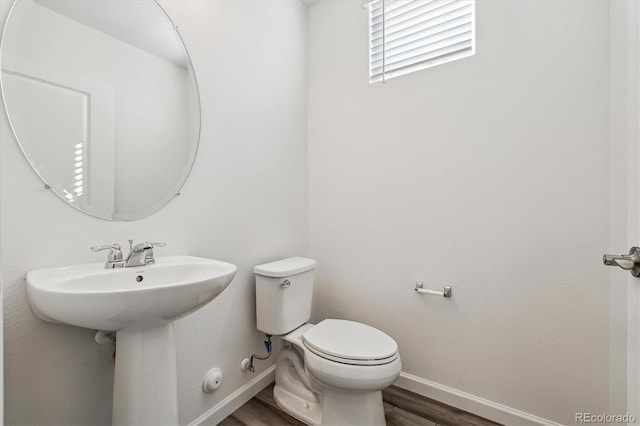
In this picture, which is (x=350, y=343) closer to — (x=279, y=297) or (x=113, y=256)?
(x=279, y=297)

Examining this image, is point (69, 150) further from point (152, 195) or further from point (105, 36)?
point (105, 36)

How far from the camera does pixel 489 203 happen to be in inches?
55.8

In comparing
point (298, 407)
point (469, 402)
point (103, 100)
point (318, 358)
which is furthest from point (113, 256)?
point (469, 402)

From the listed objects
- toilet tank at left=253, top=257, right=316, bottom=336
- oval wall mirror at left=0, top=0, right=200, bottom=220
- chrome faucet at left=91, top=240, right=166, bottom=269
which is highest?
oval wall mirror at left=0, top=0, right=200, bottom=220

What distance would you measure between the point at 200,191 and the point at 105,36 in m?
0.67

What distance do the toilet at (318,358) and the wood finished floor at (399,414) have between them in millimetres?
68

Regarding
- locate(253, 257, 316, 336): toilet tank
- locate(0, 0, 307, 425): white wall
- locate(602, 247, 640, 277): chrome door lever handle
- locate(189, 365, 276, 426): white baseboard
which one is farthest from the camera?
locate(253, 257, 316, 336): toilet tank

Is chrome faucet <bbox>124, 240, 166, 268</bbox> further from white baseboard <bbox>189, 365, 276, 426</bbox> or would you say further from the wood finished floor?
the wood finished floor

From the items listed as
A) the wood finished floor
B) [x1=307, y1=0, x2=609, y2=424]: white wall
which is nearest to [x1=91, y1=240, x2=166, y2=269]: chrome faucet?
the wood finished floor

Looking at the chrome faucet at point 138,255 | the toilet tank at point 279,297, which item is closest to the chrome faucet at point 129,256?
the chrome faucet at point 138,255

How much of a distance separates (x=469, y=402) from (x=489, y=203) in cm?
103

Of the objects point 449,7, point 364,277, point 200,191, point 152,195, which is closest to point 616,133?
point 449,7

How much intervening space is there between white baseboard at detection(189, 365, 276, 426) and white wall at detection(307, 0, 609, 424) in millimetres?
620

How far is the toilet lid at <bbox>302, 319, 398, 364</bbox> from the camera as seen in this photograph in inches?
46.6
